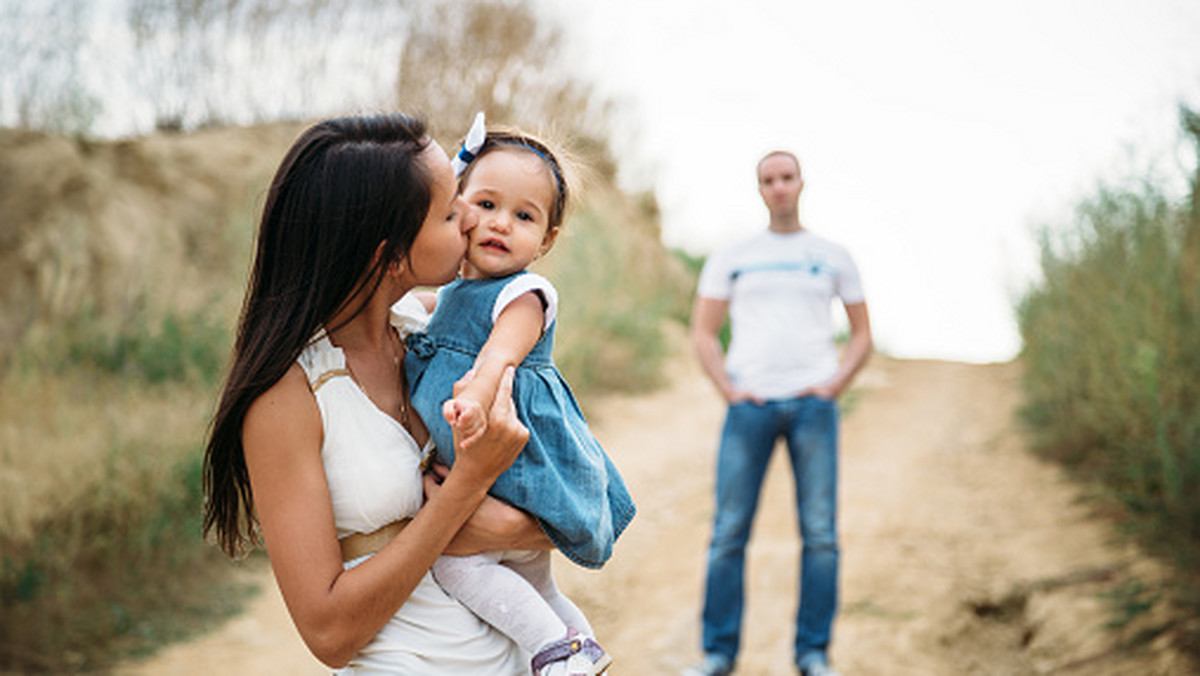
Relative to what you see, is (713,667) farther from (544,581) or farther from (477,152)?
(477,152)

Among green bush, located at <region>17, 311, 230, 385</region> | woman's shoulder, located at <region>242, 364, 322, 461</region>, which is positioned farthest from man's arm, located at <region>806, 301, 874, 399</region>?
green bush, located at <region>17, 311, 230, 385</region>

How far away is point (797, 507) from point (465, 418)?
9.74 ft

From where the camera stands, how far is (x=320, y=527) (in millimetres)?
1457

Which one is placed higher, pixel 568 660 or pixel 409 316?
pixel 409 316

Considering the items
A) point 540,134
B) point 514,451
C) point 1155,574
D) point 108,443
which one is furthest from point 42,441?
point 1155,574

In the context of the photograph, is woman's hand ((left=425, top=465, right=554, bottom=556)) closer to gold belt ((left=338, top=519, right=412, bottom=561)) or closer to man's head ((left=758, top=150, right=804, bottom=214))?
gold belt ((left=338, top=519, right=412, bottom=561))

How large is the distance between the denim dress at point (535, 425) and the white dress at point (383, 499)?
3.6 inches

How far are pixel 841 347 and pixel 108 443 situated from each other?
1123 cm

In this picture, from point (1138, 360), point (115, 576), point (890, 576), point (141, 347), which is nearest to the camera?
point (115, 576)

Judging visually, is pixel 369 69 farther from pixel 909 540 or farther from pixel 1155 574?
pixel 1155 574

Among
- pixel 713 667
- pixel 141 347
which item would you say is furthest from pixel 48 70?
pixel 713 667

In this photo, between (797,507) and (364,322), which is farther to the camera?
(797,507)

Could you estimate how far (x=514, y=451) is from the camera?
1.52 m

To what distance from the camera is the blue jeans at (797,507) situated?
411cm
